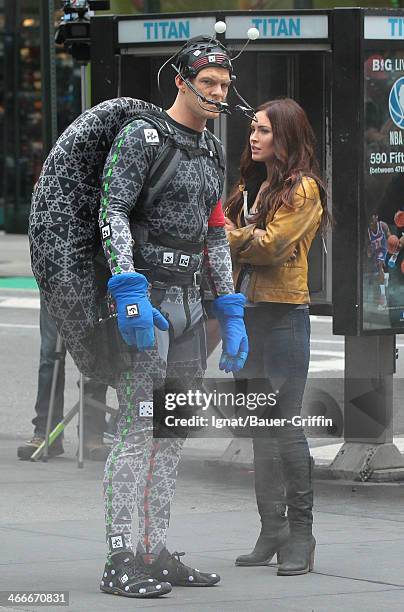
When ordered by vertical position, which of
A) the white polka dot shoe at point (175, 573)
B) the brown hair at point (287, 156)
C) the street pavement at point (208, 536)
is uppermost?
the brown hair at point (287, 156)

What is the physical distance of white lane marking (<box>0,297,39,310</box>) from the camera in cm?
2089

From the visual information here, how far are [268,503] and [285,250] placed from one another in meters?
1.07

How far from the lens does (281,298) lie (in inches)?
273

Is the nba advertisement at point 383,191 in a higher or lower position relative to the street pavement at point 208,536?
higher

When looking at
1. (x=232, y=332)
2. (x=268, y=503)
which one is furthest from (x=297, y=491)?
(x=232, y=332)

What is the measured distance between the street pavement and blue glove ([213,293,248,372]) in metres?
0.85

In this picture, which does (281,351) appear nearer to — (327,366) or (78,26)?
(78,26)

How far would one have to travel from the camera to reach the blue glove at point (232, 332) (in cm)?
644

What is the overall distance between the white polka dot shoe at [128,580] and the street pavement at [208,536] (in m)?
0.05

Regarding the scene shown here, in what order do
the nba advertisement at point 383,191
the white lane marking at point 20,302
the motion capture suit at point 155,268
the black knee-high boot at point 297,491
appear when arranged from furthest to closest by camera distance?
the white lane marking at point 20,302 < the nba advertisement at point 383,191 < the black knee-high boot at point 297,491 < the motion capture suit at point 155,268

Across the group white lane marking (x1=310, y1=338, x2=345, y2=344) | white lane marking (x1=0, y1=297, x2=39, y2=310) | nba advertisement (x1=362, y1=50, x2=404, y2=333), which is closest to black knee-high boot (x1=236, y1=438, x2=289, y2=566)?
nba advertisement (x1=362, y1=50, x2=404, y2=333)

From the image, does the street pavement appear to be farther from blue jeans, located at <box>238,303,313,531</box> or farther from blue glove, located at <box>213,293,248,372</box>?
blue glove, located at <box>213,293,248,372</box>

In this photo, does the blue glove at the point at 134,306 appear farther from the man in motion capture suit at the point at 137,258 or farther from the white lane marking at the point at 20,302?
the white lane marking at the point at 20,302

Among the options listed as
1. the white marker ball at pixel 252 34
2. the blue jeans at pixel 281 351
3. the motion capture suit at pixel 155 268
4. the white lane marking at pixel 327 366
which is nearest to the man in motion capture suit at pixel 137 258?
the motion capture suit at pixel 155 268
